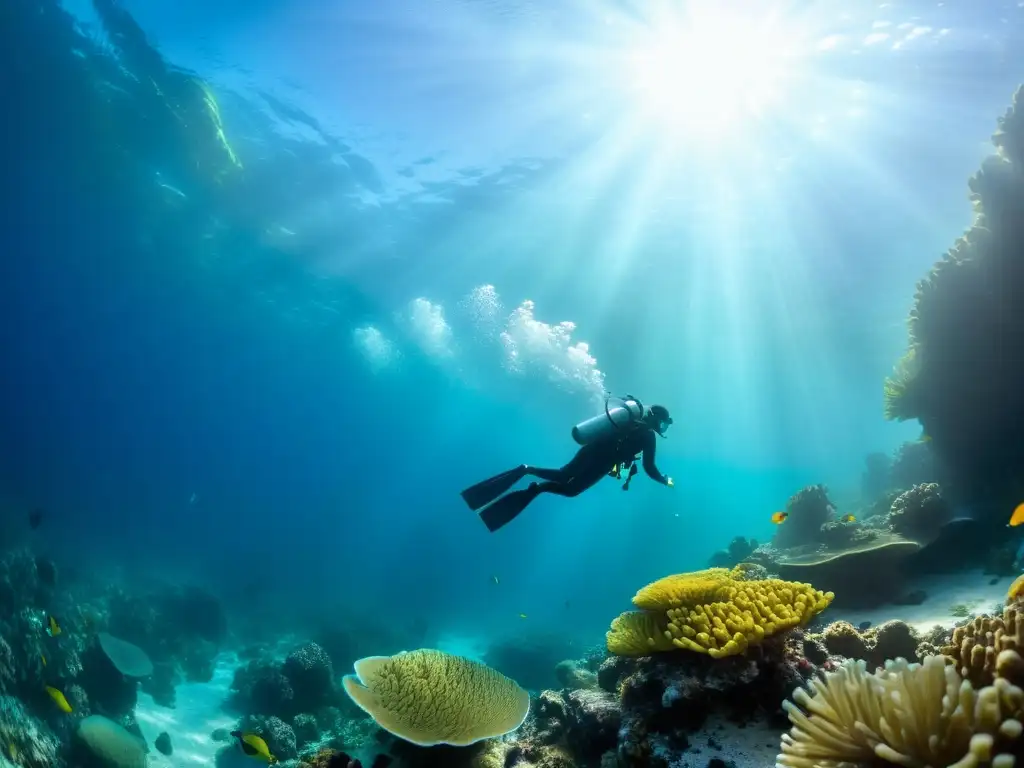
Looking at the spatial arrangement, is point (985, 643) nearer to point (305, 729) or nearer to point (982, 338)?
point (982, 338)

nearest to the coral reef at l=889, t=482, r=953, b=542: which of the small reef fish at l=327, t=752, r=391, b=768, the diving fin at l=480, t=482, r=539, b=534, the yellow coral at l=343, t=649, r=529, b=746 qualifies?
the diving fin at l=480, t=482, r=539, b=534

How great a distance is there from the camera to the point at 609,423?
24.0ft

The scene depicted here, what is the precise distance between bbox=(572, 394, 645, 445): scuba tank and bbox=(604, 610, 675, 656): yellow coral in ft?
9.33

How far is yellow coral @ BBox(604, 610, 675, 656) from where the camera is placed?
165 inches

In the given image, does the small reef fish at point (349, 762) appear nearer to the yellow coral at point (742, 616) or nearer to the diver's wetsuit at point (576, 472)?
the yellow coral at point (742, 616)

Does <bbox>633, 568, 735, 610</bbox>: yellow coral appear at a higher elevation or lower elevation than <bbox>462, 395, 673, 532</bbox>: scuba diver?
lower

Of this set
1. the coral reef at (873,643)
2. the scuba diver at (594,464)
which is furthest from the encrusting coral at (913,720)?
the scuba diver at (594,464)

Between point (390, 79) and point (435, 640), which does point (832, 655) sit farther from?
point (435, 640)

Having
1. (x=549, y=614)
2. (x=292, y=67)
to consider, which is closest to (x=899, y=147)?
(x=292, y=67)

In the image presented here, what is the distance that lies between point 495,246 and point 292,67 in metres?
11.7

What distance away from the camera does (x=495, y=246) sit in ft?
A: 88.7

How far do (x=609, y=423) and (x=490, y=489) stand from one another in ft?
6.63

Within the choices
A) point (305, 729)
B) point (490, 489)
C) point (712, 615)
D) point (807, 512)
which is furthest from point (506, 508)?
point (807, 512)

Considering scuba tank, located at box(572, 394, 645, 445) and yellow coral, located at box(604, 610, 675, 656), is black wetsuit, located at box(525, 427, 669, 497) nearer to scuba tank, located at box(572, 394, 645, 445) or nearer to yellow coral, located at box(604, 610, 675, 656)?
scuba tank, located at box(572, 394, 645, 445)
